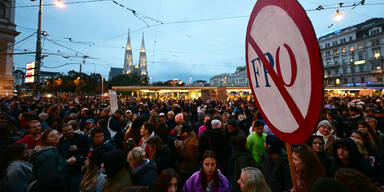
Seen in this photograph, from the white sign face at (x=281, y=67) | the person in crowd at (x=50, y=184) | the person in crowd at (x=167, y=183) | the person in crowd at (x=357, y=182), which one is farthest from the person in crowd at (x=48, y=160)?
the person in crowd at (x=357, y=182)

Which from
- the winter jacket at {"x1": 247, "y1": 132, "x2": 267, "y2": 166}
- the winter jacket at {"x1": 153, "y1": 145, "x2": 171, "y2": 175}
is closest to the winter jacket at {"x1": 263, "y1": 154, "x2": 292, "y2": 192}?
the winter jacket at {"x1": 247, "y1": 132, "x2": 267, "y2": 166}

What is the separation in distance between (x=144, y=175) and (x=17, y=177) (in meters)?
1.68

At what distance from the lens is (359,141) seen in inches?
129

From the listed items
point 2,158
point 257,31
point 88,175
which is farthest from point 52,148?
point 257,31

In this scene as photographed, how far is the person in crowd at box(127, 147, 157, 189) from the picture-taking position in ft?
8.33

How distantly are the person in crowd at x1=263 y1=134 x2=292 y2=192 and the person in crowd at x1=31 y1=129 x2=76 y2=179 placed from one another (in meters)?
3.37

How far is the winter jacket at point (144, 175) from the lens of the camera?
2.52m

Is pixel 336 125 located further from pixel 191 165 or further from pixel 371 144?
pixel 191 165

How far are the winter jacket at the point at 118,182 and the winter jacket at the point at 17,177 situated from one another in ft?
3.72

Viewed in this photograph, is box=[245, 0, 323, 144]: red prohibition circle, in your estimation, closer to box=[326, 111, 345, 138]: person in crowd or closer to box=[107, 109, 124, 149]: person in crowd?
box=[107, 109, 124, 149]: person in crowd

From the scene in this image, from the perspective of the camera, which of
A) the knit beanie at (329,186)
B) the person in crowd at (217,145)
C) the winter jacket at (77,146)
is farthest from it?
the person in crowd at (217,145)

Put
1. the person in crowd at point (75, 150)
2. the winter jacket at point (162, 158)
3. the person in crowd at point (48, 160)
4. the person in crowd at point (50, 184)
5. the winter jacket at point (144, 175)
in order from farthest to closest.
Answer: the winter jacket at point (162, 158) < the person in crowd at point (75, 150) < the person in crowd at point (48, 160) < the winter jacket at point (144, 175) < the person in crowd at point (50, 184)

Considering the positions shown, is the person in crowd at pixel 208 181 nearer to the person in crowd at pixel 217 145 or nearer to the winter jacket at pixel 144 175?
the winter jacket at pixel 144 175

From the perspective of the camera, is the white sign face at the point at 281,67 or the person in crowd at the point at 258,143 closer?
the white sign face at the point at 281,67
